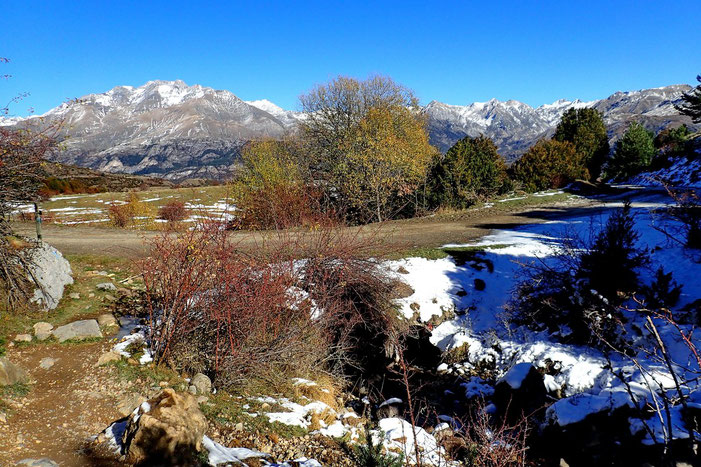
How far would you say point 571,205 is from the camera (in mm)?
18641

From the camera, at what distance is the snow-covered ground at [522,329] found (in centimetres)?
602

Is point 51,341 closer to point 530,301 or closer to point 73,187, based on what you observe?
point 530,301

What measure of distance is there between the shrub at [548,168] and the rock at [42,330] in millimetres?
26891

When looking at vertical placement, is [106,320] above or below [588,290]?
above

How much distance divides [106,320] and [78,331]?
0.52 m

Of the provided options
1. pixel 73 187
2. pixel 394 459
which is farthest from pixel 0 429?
pixel 73 187

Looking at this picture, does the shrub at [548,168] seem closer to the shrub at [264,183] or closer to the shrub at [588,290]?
the shrub at [264,183]

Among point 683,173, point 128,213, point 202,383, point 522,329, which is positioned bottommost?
point 522,329

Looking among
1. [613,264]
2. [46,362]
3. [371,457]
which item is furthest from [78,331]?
[613,264]

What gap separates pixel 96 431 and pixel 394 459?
3.22 meters

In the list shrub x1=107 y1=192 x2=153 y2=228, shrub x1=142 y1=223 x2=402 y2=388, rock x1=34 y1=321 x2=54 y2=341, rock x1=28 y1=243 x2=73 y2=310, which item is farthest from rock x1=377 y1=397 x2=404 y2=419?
shrub x1=107 y1=192 x2=153 y2=228

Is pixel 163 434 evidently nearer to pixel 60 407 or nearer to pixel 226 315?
pixel 60 407

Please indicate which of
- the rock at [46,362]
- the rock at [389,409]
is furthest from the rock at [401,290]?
the rock at [46,362]

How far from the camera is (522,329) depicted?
863 cm
